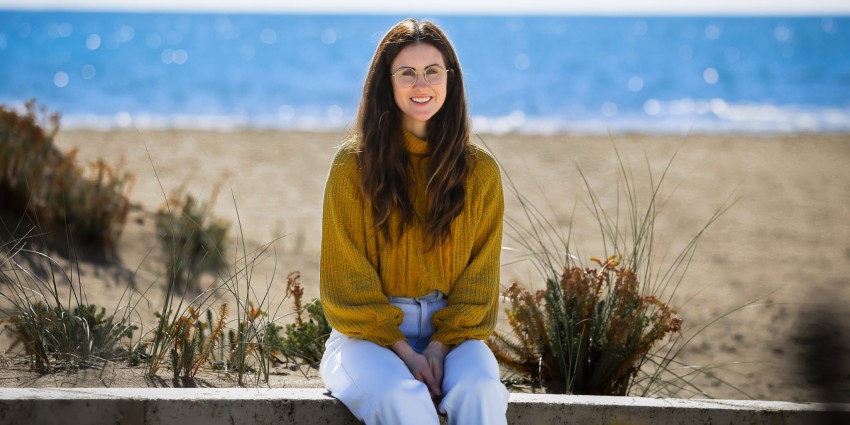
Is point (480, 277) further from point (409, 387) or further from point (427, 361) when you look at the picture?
point (409, 387)

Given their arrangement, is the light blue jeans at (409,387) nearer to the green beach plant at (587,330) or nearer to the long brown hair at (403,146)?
the long brown hair at (403,146)

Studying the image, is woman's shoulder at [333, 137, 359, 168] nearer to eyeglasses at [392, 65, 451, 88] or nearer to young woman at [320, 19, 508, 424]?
young woman at [320, 19, 508, 424]

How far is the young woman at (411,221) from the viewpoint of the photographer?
9.50 feet

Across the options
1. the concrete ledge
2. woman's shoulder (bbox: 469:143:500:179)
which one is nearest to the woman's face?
woman's shoulder (bbox: 469:143:500:179)

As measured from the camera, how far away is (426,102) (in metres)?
3.03

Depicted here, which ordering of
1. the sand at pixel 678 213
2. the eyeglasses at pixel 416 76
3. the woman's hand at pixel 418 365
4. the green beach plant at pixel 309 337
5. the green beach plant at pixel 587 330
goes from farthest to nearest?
the sand at pixel 678 213 → the green beach plant at pixel 309 337 → the green beach plant at pixel 587 330 → the eyeglasses at pixel 416 76 → the woman's hand at pixel 418 365

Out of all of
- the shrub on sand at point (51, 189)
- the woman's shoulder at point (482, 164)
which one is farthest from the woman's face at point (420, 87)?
the shrub on sand at point (51, 189)

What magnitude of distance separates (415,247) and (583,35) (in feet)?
214

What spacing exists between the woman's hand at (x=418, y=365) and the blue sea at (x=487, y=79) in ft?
6.62

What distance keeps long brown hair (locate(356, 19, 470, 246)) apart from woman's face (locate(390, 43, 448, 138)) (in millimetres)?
25

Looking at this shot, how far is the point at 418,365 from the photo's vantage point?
109 inches

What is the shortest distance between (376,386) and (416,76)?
95 centimetres

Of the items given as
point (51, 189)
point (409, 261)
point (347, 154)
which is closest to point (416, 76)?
point (347, 154)

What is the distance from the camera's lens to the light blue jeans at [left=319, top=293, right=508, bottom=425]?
8.50 feet
